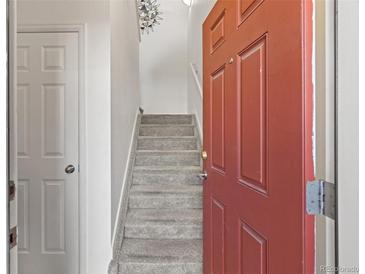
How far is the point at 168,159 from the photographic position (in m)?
3.35

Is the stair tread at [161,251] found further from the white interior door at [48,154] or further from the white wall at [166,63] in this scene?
the white wall at [166,63]

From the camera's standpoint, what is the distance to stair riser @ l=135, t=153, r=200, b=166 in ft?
10.9

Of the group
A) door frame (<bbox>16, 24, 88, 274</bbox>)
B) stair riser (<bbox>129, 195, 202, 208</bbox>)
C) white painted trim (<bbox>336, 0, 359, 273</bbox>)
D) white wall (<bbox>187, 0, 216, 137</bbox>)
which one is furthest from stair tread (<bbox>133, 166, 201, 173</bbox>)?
white painted trim (<bbox>336, 0, 359, 273</bbox>)

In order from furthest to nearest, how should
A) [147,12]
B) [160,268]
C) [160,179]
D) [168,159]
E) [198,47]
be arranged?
1. [147,12]
2. [198,47]
3. [168,159]
4. [160,179]
5. [160,268]

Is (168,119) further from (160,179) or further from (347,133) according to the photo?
(347,133)

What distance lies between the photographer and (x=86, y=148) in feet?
7.61

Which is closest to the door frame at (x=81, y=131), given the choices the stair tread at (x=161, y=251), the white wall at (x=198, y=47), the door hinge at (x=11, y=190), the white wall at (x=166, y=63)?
the stair tread at (x=161, y=251)

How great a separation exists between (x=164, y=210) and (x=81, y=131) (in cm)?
107

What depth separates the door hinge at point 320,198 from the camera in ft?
2.57

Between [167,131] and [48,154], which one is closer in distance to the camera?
[48,154]

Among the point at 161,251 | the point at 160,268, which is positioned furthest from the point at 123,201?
the point at 160,268
